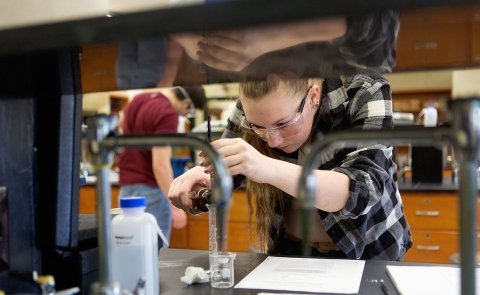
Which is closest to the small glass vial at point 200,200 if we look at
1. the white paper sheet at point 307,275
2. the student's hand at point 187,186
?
the student's hand at point 187,186

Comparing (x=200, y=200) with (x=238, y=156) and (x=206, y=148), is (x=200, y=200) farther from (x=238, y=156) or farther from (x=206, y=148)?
(x=206, y=148)

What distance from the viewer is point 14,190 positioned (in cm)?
85

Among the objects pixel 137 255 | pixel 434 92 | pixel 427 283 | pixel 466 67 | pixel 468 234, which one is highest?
pixel 434 92

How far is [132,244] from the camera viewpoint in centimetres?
88

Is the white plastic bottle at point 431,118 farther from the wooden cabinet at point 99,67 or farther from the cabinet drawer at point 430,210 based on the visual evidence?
the cabinet drawer at point 430,210

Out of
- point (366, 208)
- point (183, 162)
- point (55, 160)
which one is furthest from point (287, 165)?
point (183, 162)

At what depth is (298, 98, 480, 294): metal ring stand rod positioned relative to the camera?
1.50 feet

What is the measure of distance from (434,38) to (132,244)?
1.95 feet

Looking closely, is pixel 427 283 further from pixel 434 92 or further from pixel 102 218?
pixel 434 92

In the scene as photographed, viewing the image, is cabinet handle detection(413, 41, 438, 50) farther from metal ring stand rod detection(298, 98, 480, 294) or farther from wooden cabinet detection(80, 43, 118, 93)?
wooden cabinet detection(80, 43, 118, 93)

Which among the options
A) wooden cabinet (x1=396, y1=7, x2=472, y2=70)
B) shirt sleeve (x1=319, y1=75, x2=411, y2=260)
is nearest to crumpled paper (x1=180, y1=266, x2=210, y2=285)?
shirt sleeve (x1=319, y1=75, x2=411, y2=260)

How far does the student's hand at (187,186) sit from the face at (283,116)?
19 centimetres

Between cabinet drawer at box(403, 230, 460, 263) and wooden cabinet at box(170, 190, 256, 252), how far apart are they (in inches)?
39.6

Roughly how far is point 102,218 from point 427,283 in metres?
0.74
